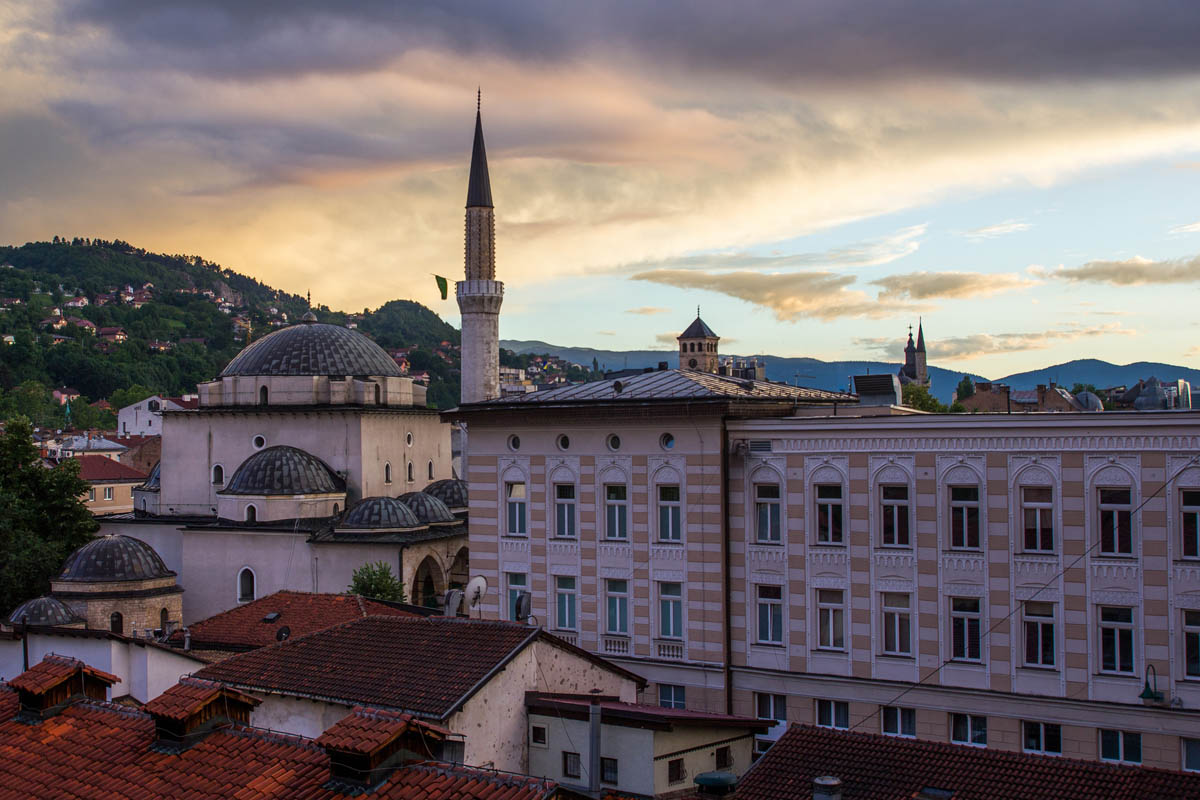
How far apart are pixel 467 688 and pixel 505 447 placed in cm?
1009

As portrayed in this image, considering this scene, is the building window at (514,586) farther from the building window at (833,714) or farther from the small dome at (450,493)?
the small dome at (450,493)

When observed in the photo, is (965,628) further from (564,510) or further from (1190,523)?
(564,510)

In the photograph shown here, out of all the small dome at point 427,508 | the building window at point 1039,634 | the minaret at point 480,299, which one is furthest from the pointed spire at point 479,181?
the building window at point 1039,634

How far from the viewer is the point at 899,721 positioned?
20891 millimetres

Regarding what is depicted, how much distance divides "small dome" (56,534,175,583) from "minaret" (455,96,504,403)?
2140 cm

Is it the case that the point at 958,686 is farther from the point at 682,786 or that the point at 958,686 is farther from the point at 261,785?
the point at 261,785

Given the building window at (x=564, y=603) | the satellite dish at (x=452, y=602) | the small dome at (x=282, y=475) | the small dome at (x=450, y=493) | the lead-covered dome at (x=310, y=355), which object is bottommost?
the building window at (x=564, y=603)

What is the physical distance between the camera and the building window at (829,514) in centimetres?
2173

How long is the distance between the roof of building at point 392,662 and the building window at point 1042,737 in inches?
268

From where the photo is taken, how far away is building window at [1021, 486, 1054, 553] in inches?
776

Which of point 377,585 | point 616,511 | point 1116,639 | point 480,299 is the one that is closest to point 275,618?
point 377,585

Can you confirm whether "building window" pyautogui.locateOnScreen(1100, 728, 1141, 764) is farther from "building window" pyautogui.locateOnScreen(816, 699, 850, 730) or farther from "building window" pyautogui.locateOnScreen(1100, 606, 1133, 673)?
"building window" pyautogui.locateOnScreen(816, 699, 850, 730)

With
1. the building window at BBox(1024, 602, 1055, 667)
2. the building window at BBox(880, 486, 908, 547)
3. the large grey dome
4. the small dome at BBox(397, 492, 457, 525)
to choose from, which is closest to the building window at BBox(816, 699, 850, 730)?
the building window at BBox(880, 486, 908, 547)

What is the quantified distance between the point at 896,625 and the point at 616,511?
19.4 ft
